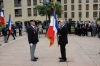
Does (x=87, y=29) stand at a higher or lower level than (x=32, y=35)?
lower

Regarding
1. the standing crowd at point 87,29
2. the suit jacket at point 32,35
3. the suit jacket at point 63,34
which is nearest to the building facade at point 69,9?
the standing crowd at point 87,29

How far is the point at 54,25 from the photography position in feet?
24.9

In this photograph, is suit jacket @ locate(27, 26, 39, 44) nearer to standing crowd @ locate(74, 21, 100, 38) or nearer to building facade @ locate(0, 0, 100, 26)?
standing crowd @ locate(74, 21, 100, 38)

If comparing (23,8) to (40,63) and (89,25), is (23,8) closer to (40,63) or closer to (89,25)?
(89,25)

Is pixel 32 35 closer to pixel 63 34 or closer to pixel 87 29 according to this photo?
pixel 63 34

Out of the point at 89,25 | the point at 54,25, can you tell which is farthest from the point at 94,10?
the point at 54,25

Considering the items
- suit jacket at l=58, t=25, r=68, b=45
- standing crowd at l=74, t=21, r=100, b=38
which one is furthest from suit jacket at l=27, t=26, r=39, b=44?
standing crowd at l=74, t=21, r=100, b=38

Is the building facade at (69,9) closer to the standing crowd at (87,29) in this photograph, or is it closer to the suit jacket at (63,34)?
the standing crowd at (87,29)

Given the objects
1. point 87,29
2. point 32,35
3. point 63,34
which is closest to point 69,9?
point 87,29

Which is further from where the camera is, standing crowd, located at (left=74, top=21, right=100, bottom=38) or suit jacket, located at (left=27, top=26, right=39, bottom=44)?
standing crowd, located at (left=74, top=21, right=100, bottom=38)

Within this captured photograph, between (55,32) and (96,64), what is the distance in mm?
2167

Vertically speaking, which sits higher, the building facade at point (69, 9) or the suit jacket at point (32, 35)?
the building facade at point (69, 9)

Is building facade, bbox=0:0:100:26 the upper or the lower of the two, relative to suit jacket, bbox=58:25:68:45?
upper

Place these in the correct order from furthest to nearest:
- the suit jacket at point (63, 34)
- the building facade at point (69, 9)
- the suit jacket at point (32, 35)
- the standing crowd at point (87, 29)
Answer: the building facade at point (69, 9) → the standing crowd at point (87, 29) → the suit jacket at point (32, 35) → the suit jacket at point (63, 34)
